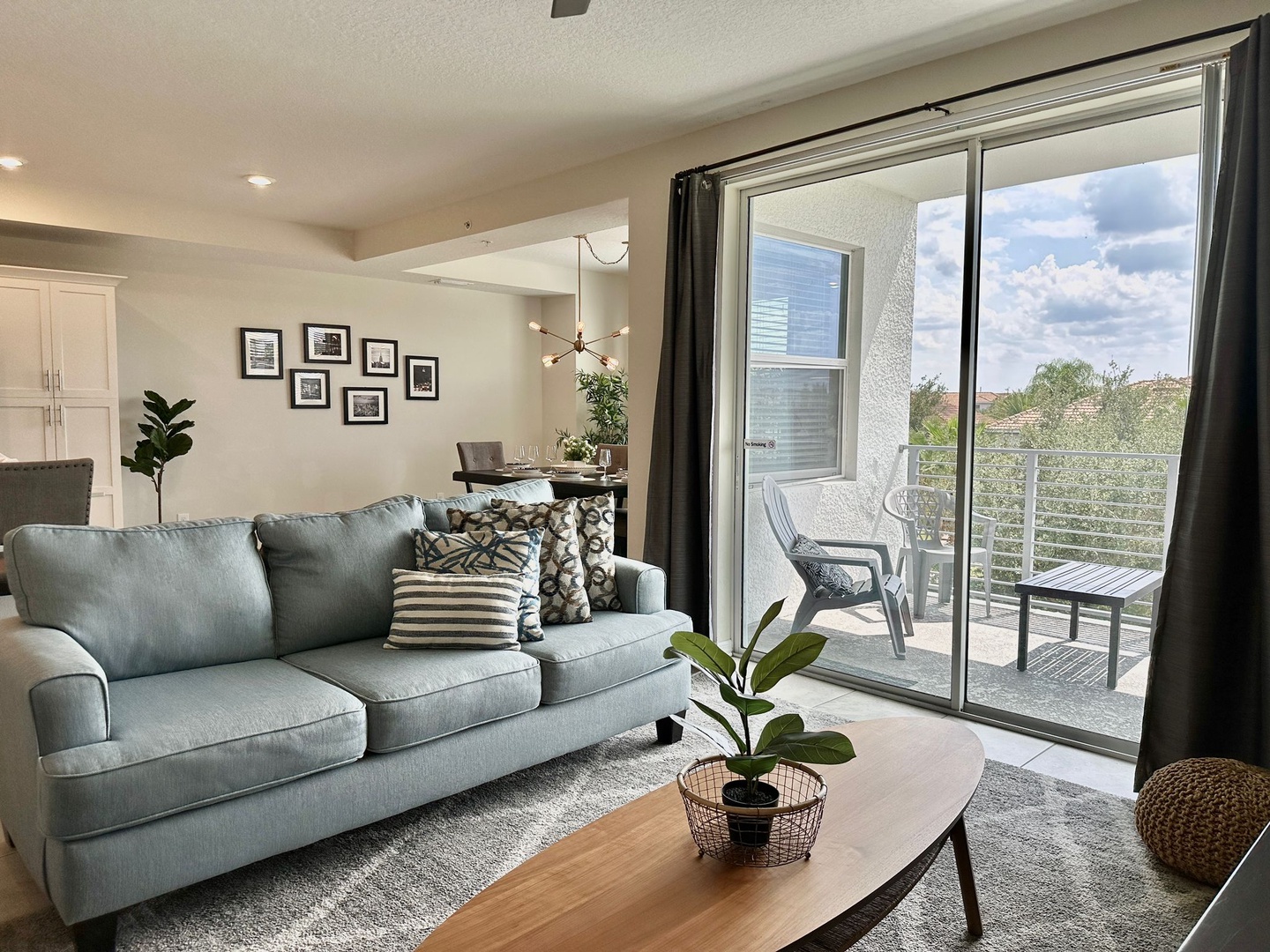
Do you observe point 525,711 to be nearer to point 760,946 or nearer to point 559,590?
point 559,590

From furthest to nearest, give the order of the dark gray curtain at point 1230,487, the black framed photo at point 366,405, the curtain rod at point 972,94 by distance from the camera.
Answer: the black framed photo at point 366,405
the curtain rod at point 972,94
the dark gray curtain at point 1230,487

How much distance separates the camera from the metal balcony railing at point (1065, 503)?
308 centimetres

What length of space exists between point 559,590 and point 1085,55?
261 cm

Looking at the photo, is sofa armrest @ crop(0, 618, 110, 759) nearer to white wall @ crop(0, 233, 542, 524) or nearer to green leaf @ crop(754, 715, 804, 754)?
green leaf @ crop(754, 715, 804, 754)

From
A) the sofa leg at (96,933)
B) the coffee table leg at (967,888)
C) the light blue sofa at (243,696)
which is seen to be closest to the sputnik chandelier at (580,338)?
the light blue sofa at (243,696)

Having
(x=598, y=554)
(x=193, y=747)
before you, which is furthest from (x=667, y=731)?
(x=193, y=747)

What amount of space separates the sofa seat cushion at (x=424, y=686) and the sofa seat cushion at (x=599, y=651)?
0.22 feet

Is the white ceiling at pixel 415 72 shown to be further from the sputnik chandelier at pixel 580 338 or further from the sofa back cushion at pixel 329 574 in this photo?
the sputnik chandelier at pixel 580 338

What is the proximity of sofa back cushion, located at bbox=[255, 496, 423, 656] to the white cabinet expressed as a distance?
3595 millimetres

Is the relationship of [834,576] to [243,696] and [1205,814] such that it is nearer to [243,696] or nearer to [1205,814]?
[1205,814]

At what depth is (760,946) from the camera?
1.37 m

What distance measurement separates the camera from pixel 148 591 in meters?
2.50

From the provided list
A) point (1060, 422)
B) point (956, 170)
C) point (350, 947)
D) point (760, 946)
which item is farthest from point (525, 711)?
point (956, 170)

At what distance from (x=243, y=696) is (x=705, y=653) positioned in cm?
133
